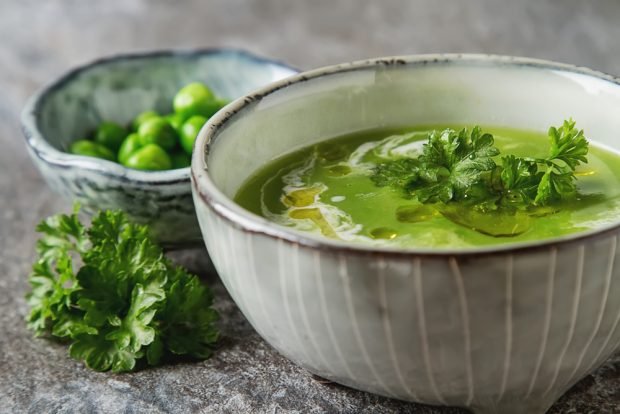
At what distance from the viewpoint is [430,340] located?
1.37 meters

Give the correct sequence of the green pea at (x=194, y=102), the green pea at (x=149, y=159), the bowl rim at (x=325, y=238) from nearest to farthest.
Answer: the bowl rim at (x=325, y=238), the green pea at (x=149, y=159), the green pea at (x=194, y=102)

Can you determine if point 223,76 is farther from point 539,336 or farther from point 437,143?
point 539,336

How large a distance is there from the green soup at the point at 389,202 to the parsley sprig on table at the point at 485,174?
24 millimetres

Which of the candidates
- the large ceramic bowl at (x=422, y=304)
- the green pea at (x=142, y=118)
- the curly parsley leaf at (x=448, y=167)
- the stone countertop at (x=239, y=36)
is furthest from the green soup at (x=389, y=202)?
the green pea at (x=142, y=118)

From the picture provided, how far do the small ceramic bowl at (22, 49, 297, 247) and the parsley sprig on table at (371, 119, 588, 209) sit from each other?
541 mm

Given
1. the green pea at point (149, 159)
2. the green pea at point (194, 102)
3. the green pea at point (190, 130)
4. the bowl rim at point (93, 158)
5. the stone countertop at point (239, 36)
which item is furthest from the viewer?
the stone countertop at point (239, 36)

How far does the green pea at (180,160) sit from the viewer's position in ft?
7.89

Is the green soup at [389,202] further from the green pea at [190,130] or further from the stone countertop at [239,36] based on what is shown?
the green pea at [190,130]

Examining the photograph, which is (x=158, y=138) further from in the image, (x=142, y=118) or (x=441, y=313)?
(x=441, y=313)

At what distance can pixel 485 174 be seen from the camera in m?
1.67

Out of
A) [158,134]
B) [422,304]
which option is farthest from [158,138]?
[422,304]

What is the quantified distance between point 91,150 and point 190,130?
0.25 meters

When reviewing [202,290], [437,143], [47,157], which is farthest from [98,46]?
[437,143]

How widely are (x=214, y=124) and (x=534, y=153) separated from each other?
2.04 ft
